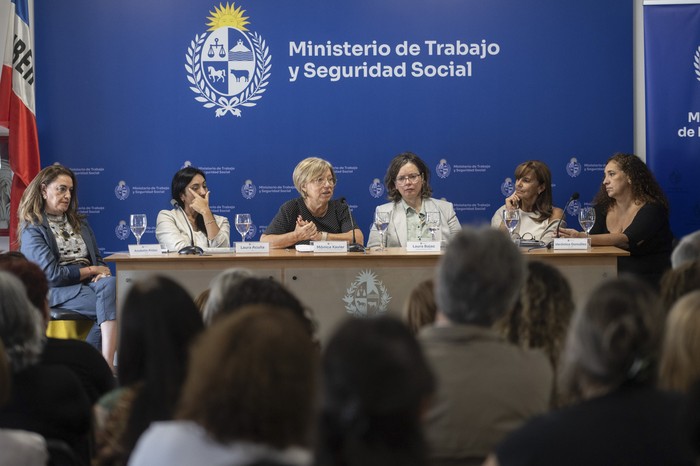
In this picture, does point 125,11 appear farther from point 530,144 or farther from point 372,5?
point 530,144

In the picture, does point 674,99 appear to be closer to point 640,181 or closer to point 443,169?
point 640,181

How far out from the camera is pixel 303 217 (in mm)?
5824

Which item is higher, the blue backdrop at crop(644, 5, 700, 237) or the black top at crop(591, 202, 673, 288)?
the blue backdrop at crop(644, 5, 700, 237)

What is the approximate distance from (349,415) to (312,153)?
218 inches

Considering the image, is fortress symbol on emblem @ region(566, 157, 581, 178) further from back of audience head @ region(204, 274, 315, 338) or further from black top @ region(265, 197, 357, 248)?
back of audience head @ region(204, 274, 315, 338)

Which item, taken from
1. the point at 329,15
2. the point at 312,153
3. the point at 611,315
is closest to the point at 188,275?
the point at 312,153

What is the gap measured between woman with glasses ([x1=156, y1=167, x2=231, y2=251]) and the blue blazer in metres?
0.60

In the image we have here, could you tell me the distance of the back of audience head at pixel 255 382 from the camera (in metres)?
→ 1.32

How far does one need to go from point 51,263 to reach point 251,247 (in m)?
1.29

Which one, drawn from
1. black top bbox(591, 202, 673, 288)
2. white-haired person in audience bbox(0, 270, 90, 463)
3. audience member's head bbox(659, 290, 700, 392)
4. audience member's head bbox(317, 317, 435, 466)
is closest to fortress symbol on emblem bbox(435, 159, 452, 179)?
black top bbox(591, 202, 673, 288)

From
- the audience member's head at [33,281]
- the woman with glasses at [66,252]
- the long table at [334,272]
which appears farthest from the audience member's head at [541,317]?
the woman with glasses at [66,252]

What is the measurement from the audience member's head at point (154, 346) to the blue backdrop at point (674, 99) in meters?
5.09

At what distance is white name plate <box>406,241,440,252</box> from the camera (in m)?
5.02

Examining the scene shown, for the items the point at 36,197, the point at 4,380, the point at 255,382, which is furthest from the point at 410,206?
the point at 255,382
